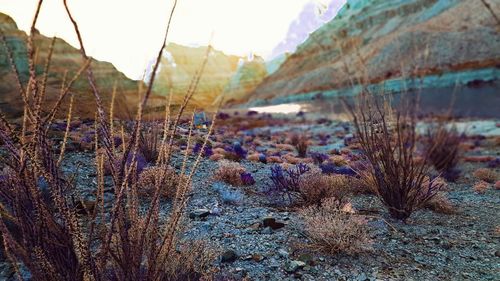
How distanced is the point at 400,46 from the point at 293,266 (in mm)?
73375

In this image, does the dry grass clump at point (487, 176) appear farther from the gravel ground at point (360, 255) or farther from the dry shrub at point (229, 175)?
the dry shrub at point (229, 175)

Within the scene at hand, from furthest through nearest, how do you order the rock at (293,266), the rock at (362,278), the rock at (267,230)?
1. the rock at (267,230)
2. the rock at (293,266)
3. the rock at (362,278)

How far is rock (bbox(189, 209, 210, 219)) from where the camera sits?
4340 millimetres

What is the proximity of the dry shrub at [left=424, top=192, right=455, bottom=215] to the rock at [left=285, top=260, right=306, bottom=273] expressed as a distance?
8.87ft

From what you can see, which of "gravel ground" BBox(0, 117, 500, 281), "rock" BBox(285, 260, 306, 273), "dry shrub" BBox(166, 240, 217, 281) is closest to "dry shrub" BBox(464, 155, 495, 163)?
"gravel ground" BBox(0, 117, 500, 281)

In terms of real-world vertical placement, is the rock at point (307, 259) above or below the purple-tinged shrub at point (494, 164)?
above

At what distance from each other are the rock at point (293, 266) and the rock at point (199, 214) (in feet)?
4.88

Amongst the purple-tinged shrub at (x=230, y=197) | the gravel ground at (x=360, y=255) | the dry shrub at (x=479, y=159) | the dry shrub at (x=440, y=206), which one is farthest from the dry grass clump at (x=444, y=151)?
the purple-tinged shrub at (x=230, y=197)

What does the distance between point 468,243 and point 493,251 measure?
0.24 meters

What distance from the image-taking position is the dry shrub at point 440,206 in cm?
483

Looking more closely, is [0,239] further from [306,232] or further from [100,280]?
[306,232]

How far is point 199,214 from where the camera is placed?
4.37 m

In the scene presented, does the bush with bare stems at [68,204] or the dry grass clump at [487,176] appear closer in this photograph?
the bush with bare stems at [68,204]

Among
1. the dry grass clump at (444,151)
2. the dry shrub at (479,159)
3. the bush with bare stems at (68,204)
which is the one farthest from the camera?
the dry shrub at (479,159)
